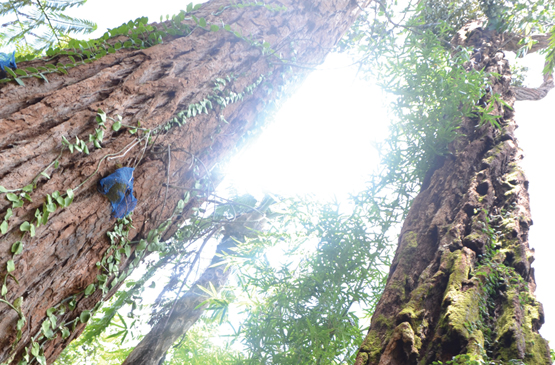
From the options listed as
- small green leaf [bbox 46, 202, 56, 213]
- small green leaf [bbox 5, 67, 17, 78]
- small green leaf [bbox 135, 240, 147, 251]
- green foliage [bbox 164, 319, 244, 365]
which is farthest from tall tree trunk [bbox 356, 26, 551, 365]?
green foliage [bbox 164, 319, 244, 365]

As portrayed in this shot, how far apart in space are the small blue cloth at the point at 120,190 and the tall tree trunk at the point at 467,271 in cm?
124

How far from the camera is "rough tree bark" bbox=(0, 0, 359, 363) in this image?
1.14 m

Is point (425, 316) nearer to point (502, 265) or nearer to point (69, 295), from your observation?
point (502, 265)

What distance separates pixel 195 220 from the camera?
2.08 m

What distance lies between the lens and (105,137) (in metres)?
1.38

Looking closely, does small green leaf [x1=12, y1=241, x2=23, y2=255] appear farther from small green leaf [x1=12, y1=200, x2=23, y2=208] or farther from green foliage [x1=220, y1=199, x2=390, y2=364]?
green foliage [x1=220, y1=199, x2=390, y2=364]

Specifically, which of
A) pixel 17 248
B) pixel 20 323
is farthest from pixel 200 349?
pixel 17 248

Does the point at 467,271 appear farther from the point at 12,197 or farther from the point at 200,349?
the point at 200,349

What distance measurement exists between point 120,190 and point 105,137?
0.81 feet

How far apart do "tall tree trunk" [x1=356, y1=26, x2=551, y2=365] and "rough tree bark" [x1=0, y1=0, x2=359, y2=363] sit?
1.28 metres

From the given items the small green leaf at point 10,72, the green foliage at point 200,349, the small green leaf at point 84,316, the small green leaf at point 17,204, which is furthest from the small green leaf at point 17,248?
the green foliage at point 200,349

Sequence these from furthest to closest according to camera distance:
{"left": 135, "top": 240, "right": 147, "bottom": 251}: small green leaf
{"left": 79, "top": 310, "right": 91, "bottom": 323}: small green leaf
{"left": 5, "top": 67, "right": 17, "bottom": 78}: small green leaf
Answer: {"left": 135, "top": 240, "right": 147, "bottom": 251}: small green leaf → {"left": 79, "top": 310, "right": 91, "bottom": 323}: small green leaf → {"left": 5, "top": 67, "right": 17, "bottom": 78}: small green leaf

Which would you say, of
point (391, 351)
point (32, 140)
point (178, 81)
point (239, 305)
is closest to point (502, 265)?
point (391, 351)

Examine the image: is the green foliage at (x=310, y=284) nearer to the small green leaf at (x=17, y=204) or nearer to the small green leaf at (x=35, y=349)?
the small green leaf at (x=35, y=349)
